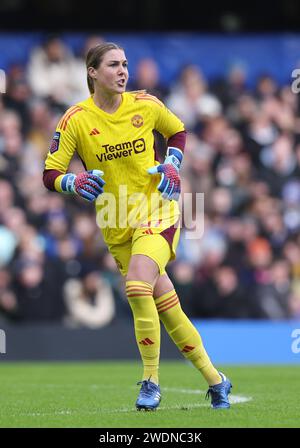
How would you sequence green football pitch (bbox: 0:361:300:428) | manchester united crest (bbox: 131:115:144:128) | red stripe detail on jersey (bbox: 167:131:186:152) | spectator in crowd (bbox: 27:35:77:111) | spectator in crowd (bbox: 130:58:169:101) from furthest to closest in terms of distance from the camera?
1. spectator in crowd (bbox: 130:58:169:101)
2. spectator in crowd (bbox: 27:35:77:111)
3. red stripe detail on jersey (bbox: 167:131:186:152)
4. manchester united crest (bbox: 131:115:144:128)
5. green football pitch (bbox: 0:361:300:428)

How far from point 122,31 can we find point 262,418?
11.9 meters

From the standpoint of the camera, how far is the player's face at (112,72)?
764 cm

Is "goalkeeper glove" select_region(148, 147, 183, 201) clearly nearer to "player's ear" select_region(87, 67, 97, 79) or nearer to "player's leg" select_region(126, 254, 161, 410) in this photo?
"player's leg" select_region(126, 254, 161, 410)

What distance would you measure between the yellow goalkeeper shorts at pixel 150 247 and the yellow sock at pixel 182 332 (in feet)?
0.69

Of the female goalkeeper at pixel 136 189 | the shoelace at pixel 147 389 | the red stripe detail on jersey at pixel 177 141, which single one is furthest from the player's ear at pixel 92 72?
the shoelace at pixel 147 389

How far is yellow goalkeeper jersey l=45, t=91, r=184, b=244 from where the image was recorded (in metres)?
7.68

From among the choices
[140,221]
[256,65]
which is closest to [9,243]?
[256,65]

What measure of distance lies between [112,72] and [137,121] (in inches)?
15.4

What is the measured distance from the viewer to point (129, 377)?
37.4 ft

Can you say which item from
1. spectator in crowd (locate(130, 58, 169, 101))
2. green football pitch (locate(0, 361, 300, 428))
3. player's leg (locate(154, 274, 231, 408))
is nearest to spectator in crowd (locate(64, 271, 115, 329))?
green football pitch (locate(0, 361, 300, 428))

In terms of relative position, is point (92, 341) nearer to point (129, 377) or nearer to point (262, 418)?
point (129, 377)

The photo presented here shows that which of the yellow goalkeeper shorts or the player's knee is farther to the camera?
the yellow goalkeeper shorts

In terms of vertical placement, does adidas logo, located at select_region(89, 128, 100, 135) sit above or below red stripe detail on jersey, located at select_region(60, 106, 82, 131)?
below
